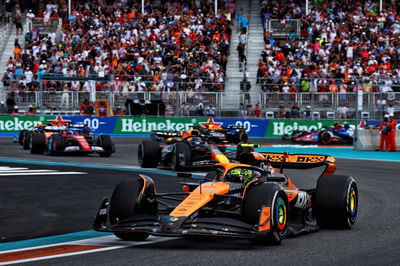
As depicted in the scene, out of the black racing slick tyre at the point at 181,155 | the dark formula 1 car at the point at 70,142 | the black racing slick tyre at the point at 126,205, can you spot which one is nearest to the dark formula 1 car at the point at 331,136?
the dark formula 1 car at the point at 70,142

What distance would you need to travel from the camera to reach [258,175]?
32.8 ft

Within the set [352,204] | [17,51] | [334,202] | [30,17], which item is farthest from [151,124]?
[334,202]

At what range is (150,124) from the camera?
3469 cm

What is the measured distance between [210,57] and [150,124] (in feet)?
18.0

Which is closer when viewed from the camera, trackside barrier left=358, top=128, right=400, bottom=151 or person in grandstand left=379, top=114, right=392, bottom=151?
person in grandstand left=379, top=114, right=392, bottom=151

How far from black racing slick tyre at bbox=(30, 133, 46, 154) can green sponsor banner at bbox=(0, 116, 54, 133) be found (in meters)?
8.79

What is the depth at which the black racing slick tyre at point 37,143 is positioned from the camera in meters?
24.9

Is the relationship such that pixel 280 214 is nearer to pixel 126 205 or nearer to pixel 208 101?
pixel 126 205

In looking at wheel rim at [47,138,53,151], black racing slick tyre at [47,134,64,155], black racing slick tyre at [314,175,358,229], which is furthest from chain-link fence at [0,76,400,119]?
black racing slick tyre at [314,175,358,229]

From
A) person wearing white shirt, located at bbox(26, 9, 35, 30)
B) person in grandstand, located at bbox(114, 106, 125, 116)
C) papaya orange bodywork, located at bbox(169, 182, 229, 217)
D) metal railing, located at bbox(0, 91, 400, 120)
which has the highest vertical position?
person wearing white shirt, located at bbox(26, 9, 35, 30)

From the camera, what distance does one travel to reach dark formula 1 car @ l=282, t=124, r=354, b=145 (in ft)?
105

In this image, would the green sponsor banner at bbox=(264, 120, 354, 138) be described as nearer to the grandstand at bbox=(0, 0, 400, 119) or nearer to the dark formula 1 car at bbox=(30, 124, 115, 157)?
the grandstand at bbox=(0, 0, 400, 119)

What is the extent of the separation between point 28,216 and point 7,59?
3060cm

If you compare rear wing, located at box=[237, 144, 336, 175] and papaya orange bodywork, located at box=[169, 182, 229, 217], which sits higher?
rear wing, located at box=[237, 144, 336, 175]
